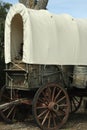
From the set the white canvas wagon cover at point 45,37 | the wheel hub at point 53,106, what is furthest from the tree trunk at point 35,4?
the wheel hub at point 53,106

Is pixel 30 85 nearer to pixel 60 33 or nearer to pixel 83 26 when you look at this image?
pixel 60 33

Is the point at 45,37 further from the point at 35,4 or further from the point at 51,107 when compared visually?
the point at 35,4

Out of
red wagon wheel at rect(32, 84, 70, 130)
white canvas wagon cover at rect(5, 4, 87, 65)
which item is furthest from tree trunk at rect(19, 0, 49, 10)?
red wagon wheel at rect(32, 84, 70, 130)

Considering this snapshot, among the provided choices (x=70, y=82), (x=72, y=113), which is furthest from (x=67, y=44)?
(x=72, y=113)

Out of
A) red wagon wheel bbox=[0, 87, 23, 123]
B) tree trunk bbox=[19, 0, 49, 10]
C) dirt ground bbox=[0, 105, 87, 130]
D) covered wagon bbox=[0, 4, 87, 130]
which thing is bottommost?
dirt ground bbox=[0, 105, 87, 130]

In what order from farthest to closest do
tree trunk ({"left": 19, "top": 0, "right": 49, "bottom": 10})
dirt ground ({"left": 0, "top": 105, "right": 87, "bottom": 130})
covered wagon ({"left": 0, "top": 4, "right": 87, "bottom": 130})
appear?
tree trunk ({"left": 19, "top": 0, "right": 49, "bottom": 10}), dirt ground ({"left": 0, "top": 105, "right": 87, "bottom": 130}), covered wagon ({"left": 0, "top": 4, "right": 87, "bottom": 130})

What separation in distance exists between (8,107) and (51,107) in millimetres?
1389

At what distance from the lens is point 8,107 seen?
12.9 meters

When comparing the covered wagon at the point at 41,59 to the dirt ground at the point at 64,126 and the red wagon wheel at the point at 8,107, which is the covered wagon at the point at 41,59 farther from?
the dirt ground at the point at 64,126

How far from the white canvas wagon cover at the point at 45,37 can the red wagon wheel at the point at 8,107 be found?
1.04 m

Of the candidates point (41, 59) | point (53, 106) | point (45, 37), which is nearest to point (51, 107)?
point (53, 106)

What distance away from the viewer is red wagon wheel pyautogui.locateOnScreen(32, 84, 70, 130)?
470 inches

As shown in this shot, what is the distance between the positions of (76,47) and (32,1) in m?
4.27

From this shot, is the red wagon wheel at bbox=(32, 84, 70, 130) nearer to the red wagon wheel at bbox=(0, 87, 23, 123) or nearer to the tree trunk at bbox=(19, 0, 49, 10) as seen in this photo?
the red wagon wheel at bbox=(0, 87, 23, 123)
